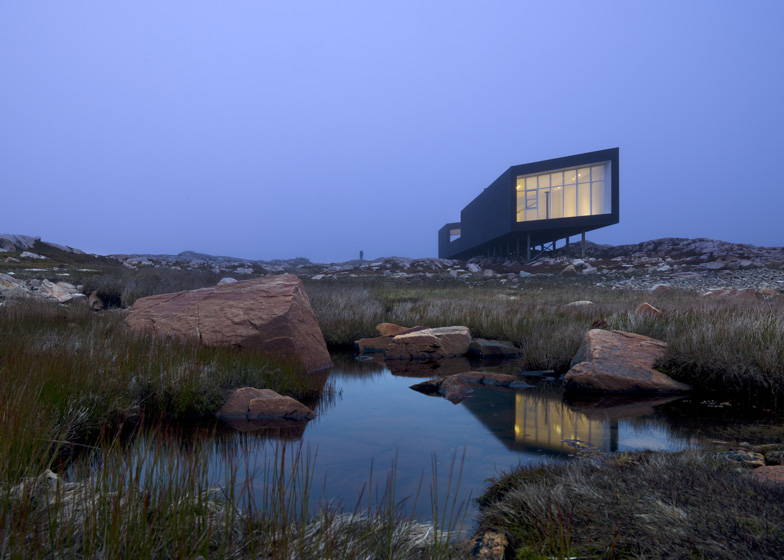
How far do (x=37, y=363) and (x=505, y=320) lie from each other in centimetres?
810

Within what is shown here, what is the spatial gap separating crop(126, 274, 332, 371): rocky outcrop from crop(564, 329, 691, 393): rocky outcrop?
3.62 meters

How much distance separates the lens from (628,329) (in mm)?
8156

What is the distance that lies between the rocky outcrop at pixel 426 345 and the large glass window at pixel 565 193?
2623 centimetres

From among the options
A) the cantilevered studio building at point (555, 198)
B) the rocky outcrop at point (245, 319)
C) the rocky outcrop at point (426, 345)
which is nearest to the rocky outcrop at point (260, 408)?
the rocky outcrop at point (245, 319)

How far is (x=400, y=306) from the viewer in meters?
12.4

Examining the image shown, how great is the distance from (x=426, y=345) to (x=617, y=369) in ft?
11.6

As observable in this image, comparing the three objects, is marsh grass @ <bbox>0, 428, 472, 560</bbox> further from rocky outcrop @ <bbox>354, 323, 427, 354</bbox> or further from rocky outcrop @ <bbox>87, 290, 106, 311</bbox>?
rocky outcrop @ <bbox>87, 290, 106, 311</bbox>

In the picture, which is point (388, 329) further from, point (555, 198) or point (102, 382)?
point (555, 198)

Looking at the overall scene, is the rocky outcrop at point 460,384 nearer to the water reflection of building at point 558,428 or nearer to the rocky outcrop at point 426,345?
the water reflection of building at point 558,428

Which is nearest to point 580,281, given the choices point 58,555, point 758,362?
point 758,362

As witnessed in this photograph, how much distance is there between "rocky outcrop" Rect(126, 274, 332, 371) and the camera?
671 cm

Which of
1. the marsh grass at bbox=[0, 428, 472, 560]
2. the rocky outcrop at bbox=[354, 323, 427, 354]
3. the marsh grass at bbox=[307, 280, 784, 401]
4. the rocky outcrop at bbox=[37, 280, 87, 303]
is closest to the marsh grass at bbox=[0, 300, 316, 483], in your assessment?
the marsh grass at bbox=[0, 428, 472, 560]

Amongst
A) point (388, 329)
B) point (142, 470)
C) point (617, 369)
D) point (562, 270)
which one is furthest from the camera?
point (562, 270)

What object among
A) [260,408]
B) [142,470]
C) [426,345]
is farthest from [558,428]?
[426,345]
